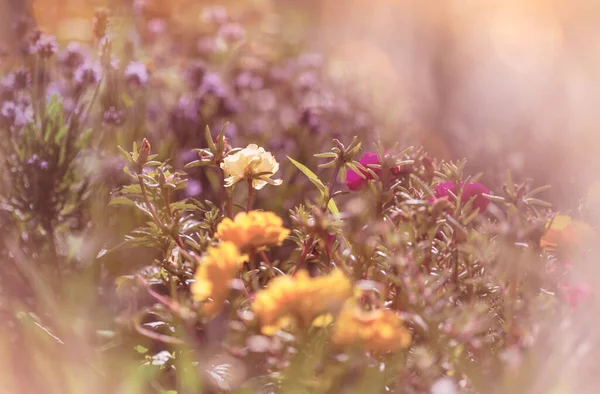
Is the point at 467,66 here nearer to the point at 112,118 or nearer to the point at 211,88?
the point at 211,88

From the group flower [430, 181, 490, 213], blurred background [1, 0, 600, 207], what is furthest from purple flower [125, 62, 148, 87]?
flower [430, 181, 490, 213]

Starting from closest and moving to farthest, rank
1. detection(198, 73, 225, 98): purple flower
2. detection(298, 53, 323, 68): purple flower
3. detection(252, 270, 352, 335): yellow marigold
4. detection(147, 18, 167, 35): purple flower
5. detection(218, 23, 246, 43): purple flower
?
detection(252, 270, 352, 335): yellow marigold < detection(198, 73, 225, 98): purple flower < detection(147, 18, 167, 35): purple flower < detection(218, 23, 246, 43): purple flower < detection(298, 53, 323, 68): purple flower

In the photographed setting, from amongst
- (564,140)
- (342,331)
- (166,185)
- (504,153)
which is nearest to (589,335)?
(342,331)

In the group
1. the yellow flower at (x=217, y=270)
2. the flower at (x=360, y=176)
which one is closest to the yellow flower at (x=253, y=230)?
the yellow flower at (x=217, y=270)

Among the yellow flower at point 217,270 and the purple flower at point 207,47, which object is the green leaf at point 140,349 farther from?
the purple flower at point 207,47

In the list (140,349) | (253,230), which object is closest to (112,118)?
(140,349)

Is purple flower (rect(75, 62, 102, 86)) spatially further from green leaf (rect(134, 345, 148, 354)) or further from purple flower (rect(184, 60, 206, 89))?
green leaf (rect(134, 345, 148, 354))
